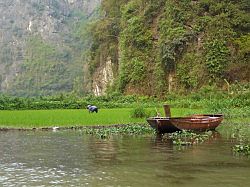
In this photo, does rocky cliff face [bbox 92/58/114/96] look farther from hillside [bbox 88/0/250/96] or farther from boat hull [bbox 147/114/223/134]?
boat hull [bbox 147/114/223/134]

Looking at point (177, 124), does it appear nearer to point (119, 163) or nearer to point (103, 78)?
point (119, 163)

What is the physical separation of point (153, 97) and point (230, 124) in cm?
2391

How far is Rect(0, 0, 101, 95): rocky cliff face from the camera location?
112 meters

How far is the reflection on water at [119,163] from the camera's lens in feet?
32.1

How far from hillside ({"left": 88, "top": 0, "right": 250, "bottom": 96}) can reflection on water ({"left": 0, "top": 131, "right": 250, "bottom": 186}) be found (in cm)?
2827

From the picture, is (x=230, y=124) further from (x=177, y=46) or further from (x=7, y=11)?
(x=7, y=11)

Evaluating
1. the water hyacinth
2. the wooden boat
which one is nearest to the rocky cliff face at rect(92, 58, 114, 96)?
the water hyacinth

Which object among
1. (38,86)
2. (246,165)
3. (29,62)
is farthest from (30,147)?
(29,62)

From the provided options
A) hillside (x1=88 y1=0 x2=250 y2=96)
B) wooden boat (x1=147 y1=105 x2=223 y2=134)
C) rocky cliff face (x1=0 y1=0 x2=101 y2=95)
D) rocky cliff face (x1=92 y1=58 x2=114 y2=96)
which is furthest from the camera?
rocky cliff face (x1=0 y1=0 x2=101 y2=95)

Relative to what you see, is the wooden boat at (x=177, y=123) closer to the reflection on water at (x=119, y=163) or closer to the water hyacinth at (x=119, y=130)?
the water hyacinth at (x=119, y=130)

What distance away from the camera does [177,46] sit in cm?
4706

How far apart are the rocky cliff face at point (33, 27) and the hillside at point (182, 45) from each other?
169ft

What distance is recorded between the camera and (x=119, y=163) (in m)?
12.1

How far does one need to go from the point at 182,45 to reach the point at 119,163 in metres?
36.2
